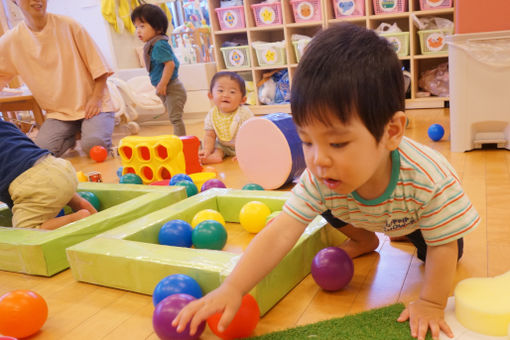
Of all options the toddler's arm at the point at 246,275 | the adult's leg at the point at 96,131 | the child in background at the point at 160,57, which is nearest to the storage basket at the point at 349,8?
the child in background at the point at 160,57

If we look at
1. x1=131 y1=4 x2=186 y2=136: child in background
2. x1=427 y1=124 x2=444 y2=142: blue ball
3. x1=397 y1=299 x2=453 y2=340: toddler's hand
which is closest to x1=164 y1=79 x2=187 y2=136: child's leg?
x1=131 y1=4 x2=186 y2=136: child in background

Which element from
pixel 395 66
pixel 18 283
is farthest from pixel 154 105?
pixel 395 66

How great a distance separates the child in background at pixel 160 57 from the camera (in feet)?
9.55

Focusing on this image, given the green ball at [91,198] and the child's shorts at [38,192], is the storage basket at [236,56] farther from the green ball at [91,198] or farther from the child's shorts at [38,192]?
the child's shorts at [38,192]

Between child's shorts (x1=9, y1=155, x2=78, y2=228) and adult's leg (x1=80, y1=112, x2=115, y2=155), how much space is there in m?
1.42

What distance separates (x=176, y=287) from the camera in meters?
0.94

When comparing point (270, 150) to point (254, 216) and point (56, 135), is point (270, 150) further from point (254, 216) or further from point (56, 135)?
point (56, 135)

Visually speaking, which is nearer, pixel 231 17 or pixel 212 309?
pixel 212 309

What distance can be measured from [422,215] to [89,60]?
2611 mm

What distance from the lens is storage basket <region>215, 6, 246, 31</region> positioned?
4.01 metres

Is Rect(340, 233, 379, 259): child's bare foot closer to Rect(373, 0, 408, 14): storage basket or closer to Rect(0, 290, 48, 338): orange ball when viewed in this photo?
Rect(0, 290, 48, 338): orange ball

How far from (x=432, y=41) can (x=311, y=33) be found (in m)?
1.16

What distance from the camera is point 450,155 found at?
2090 mm

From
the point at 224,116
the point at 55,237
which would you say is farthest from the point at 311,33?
the point at 55,237
